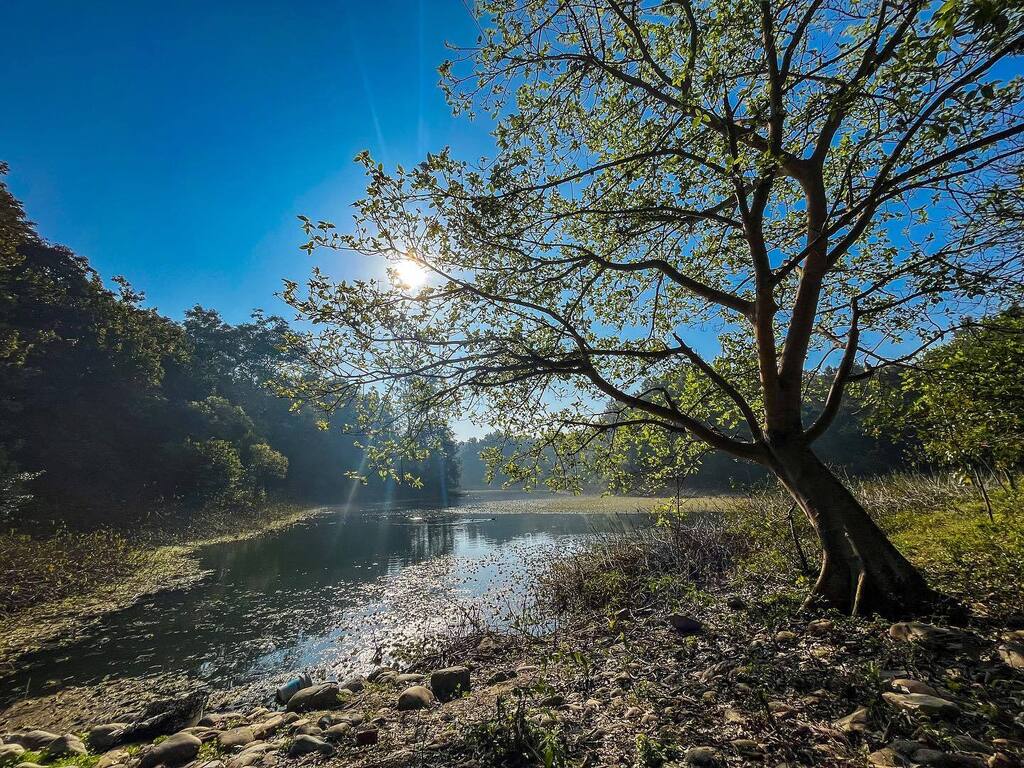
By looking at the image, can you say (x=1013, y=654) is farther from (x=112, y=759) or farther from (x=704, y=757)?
(x=112, y=759)

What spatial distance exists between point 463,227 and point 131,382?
37379 mm

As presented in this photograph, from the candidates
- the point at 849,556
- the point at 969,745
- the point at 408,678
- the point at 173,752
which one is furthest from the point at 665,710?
the point at 173,752

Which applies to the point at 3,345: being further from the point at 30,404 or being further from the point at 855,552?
the point at 855,552

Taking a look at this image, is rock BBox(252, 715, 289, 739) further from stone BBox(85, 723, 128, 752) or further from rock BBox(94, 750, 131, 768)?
stone BBox(85, 723, 128, 752)

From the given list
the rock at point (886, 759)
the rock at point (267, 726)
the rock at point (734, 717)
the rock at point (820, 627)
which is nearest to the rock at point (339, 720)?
the rock at point (267, 726)

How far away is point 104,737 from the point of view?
5809 millimetres

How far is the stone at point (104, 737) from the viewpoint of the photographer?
18.8 ft

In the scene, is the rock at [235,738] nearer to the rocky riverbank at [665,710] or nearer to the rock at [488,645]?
the rocky riverbank at [665,710]

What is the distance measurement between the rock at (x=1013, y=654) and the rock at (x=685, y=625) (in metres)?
2.88

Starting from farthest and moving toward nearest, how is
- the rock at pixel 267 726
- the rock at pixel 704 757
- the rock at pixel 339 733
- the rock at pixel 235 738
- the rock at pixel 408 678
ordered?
1. the rock at pixel 408 678
2. the rock at pixel 267 726
3. the rock at pixel 235 738
4. the rock at pixel 339 733
5. the rock at pixel 704 757

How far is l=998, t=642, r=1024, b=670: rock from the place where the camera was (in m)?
3.38

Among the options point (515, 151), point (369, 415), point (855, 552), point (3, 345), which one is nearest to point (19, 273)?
point (3, 345)

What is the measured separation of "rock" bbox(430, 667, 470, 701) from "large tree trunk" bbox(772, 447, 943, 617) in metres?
4.68

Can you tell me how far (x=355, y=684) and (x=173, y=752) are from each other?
2.66 metres
